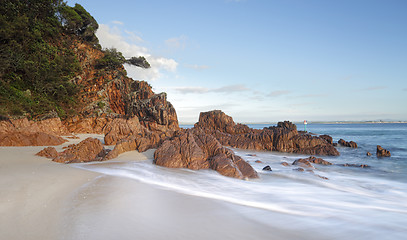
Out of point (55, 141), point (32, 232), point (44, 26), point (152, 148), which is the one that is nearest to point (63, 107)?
point (44, 26)

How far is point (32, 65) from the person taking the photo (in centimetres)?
1298

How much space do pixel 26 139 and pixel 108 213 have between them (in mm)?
8215

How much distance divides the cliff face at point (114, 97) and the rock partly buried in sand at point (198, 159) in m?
13.7

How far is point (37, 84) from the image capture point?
45.2 ft

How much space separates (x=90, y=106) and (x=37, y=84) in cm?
638

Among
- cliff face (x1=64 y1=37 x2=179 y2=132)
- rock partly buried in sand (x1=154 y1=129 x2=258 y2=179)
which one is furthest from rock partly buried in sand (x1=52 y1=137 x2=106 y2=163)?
cliff face (x1=64 y1=37 x2=179 y2=132)

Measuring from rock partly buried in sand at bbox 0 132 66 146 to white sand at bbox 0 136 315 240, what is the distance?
549 centimetres

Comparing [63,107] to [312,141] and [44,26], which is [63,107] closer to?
[44,26]

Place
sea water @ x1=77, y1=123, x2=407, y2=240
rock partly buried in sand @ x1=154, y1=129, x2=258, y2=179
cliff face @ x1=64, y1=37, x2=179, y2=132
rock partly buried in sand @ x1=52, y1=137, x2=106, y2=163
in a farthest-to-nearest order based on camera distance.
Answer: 1. cliff face @ x1=64, y1=37, x2=179, y2=132
2. rock partly buried in sand @ x1=52, y1=137, x2=106, y2=163
3. rock partly buried in sand @ x1=154, y1=129, x2=258, y2=179
4. sea water @ x1=77, y1=123, x2=407, y2=240

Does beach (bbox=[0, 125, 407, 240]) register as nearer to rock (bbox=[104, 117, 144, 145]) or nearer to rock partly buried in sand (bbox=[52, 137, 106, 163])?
rock partly buried in sand (bbox=[52, 137, 106, 163])

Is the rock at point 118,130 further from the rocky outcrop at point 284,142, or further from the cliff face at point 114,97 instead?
the rocky outcrop at point 284,142

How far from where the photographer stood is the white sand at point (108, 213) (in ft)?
5.83

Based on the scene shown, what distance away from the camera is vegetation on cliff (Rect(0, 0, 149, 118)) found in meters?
11.1

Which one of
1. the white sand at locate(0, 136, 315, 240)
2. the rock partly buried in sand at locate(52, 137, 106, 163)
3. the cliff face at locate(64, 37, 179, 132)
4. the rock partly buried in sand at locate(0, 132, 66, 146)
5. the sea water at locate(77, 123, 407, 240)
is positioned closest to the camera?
the white sand at locate(0, 136, 315, 240)
